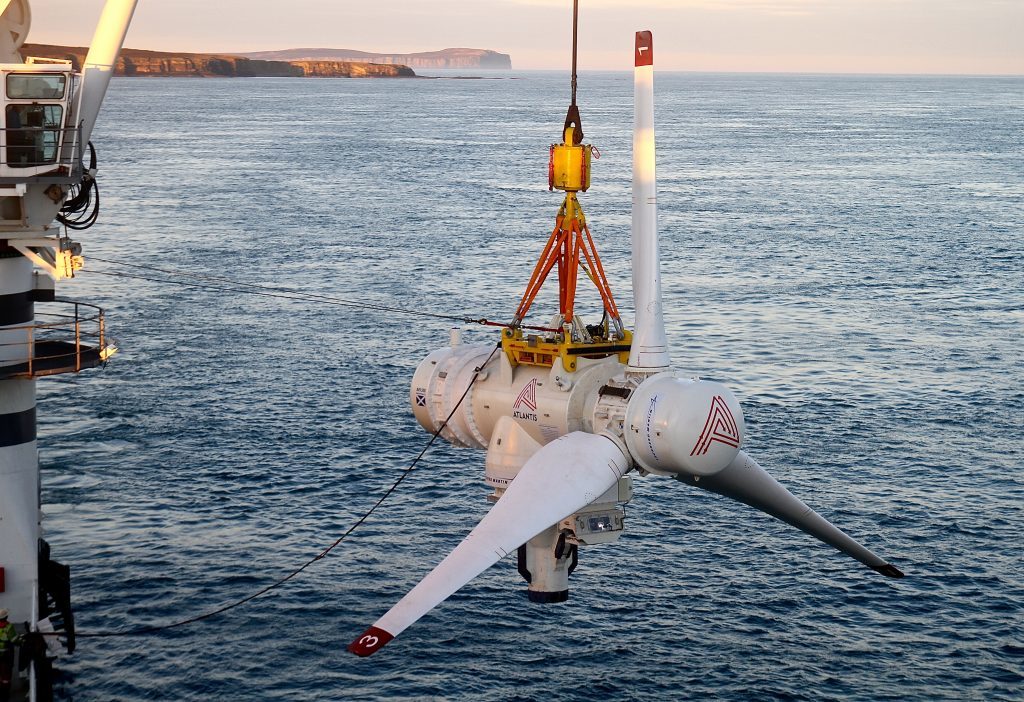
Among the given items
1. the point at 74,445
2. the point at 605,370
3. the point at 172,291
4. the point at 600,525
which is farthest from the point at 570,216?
the point at 172,291

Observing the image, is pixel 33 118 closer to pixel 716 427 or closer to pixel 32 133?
pixel 32 133

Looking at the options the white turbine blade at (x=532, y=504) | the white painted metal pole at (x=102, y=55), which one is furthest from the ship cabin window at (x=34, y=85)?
the white turbine blade at (x=532, y=504)

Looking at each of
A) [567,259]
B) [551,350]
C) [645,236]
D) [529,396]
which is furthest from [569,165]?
[529,396]

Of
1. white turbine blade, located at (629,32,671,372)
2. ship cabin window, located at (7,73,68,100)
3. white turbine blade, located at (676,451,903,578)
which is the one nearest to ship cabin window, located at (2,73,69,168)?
ship cabin window, located at (7,73,68,100)

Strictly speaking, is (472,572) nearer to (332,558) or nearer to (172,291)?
(332,558)

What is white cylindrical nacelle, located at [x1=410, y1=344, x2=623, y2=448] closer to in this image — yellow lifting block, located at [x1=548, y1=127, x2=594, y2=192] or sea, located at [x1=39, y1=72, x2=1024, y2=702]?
sea, located at [x1=39, y1=72, x2=1024, y2=702]
